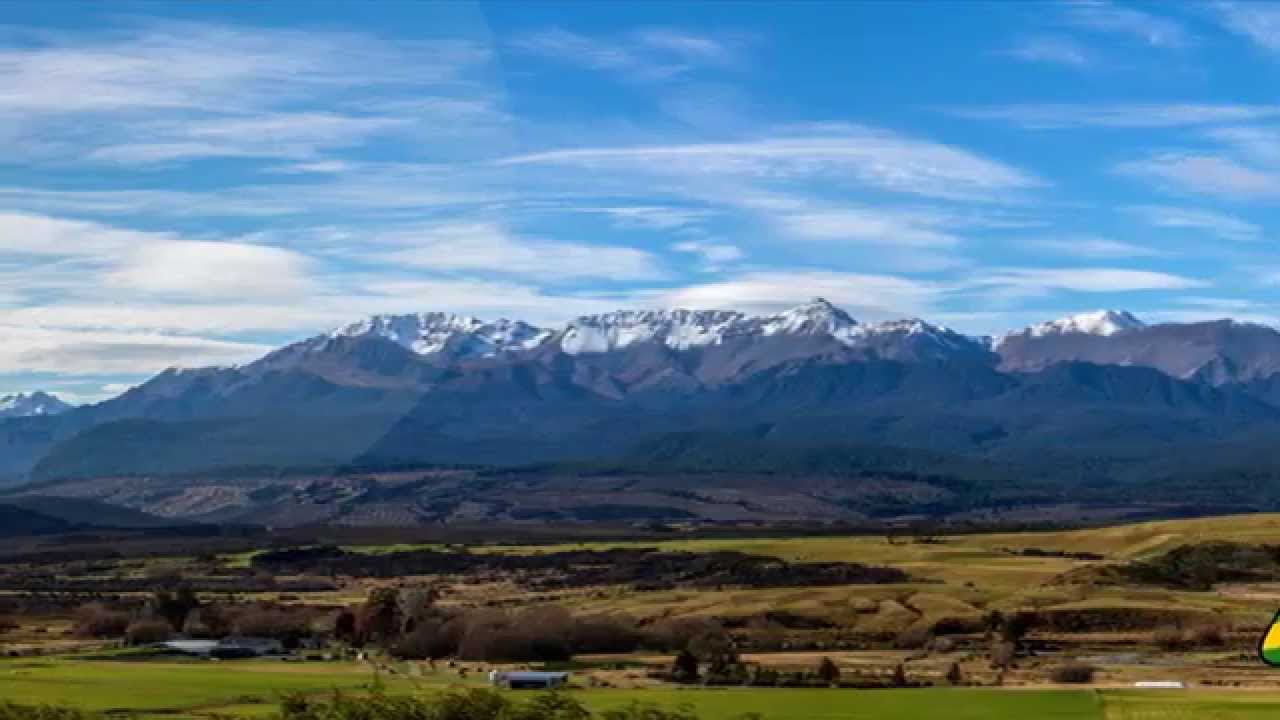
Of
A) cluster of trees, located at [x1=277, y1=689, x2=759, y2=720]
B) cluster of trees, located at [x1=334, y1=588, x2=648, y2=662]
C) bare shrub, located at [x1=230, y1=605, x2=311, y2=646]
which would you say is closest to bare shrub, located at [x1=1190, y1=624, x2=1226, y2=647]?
cluster of trees, located at [x1=334, y1=588, x2=648, y2=662]

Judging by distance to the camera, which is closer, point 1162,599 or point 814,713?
point 814,713

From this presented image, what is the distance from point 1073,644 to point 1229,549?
54446 millimetres

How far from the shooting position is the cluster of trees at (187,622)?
429 feet

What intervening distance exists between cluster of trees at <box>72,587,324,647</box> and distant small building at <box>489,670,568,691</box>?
32295mm

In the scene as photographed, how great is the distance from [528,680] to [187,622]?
47.6 meters

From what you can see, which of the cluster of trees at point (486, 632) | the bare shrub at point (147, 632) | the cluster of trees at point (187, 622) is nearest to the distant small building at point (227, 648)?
the bare shrub at point (147, 632)

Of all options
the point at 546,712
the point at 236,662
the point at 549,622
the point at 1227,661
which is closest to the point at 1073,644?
the point at 1227,661

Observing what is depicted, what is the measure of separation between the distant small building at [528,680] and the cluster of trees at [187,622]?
3229 cm

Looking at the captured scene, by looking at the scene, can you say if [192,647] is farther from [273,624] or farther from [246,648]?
[273,624]

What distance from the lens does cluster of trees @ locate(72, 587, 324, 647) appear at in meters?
131

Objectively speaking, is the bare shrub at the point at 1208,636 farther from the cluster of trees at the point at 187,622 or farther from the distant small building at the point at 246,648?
the cluster of trees at the point at 187,622

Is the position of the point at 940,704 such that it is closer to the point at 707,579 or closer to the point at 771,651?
the point at 771,651

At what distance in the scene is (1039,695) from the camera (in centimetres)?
8938

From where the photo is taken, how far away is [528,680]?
9600 centimetres
